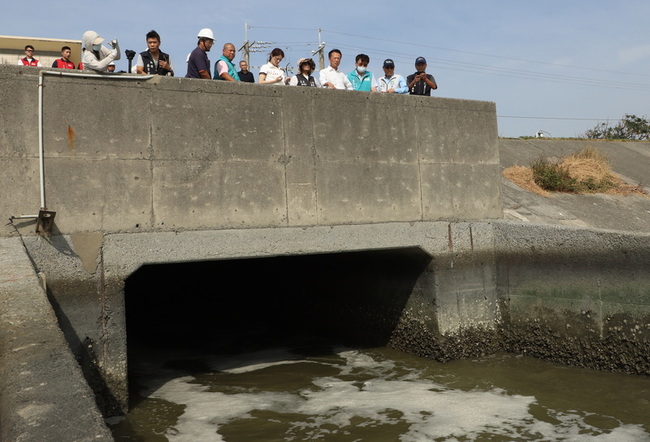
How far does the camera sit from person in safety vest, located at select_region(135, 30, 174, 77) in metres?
7.13

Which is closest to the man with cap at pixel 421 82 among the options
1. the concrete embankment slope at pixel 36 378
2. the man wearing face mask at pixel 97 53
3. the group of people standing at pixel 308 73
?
the group of people standing at pixel 308 73

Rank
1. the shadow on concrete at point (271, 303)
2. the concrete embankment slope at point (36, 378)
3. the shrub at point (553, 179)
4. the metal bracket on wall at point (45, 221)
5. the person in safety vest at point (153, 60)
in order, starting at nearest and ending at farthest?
the concrete embankment slope at point (36, 378) < the metal bracket on wall at point (45, 221) < the person in safety vest at point (153, 60) < the shadow on concrete at point (271, 303) < the shrub at point (553, 179)

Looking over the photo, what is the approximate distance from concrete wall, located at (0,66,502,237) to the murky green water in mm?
1968

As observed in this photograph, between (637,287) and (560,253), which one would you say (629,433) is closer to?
(637,287)

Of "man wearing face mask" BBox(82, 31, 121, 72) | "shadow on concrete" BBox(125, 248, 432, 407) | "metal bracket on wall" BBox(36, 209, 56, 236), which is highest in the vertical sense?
"man wearing face mask" BBox(82, 31, 121, 72)

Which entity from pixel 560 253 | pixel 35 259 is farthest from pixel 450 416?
pixel 35 259

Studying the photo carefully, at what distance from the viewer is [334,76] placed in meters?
8.92

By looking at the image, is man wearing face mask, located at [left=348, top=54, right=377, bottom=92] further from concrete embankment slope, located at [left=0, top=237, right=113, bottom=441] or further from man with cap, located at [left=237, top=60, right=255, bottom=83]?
concrete embankment slope, located at [left=0, top=237, right=113, bottom=441]

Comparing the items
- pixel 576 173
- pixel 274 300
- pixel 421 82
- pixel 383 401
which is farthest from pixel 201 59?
pixel 576 173

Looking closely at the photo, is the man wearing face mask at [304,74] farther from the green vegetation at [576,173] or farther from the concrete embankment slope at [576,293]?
the green vegetation at [576,173]

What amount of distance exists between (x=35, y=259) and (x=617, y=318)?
624 cm

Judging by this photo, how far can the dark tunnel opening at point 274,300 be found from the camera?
30.8 feet

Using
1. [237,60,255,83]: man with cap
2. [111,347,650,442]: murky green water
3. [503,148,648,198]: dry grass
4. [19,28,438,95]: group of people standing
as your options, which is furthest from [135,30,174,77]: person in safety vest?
[503,148,648,198]: dry grass

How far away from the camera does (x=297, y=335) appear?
420 inches
